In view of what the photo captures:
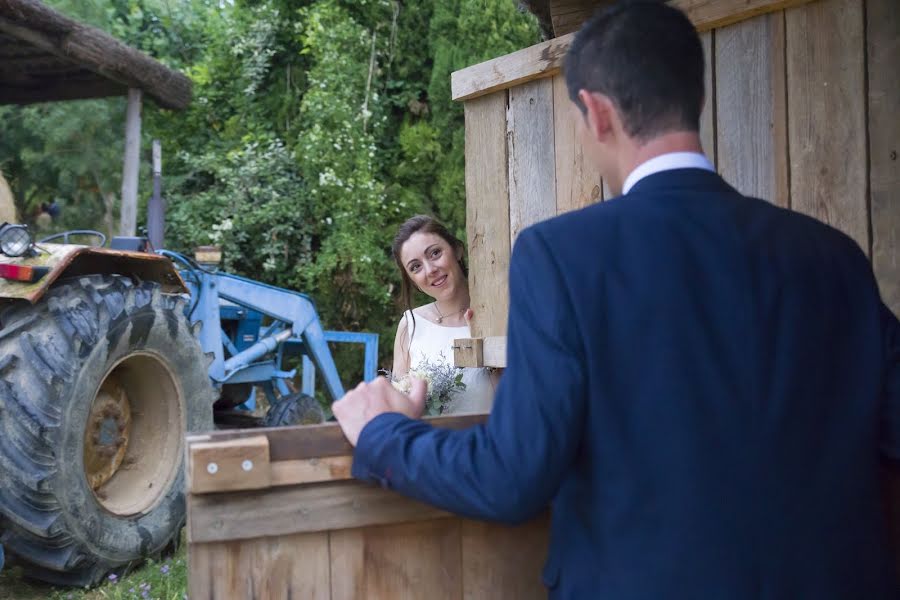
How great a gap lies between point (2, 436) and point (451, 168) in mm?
7084

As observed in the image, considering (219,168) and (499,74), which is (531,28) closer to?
(219,168)

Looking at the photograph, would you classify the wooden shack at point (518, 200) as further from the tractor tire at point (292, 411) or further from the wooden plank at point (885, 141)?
the tractor tire at point (292, 411)

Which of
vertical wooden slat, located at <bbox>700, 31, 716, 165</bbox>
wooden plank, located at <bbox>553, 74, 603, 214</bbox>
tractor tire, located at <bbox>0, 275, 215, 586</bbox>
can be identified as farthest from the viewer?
tractor tire, located at <bbox>0, 275, 215, 586</bbox>

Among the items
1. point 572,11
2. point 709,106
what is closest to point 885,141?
point 709,106

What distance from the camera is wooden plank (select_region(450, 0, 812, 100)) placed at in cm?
227

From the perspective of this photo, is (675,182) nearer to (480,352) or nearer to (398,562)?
(398,562)

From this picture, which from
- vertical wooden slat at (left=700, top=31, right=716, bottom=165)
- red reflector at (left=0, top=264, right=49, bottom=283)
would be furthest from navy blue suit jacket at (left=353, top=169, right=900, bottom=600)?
red reflector at (left=0, top=264, right=49, bottom=283)

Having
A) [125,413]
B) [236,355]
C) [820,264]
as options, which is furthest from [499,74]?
[236,355]

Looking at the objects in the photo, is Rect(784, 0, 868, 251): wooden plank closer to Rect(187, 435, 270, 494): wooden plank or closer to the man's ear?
the man's ear

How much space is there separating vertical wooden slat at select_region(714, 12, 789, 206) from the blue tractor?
112 inches

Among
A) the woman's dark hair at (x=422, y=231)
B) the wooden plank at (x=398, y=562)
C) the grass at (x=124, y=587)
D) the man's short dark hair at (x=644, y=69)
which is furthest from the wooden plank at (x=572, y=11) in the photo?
the grass at (x=124, y=587)

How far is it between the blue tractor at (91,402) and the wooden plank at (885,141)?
3.16m

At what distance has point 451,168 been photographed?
33.6 feet

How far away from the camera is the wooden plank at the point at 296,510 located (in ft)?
4.94
